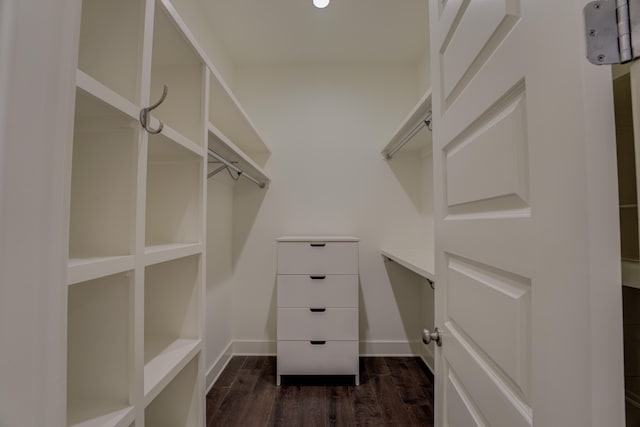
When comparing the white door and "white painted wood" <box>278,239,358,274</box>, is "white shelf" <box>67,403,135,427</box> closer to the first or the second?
the white door

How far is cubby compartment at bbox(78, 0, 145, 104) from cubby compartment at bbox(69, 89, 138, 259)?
105 millimetres

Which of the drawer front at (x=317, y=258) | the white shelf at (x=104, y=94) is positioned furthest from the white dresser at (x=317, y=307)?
the white shelf at (x=104, y=94)

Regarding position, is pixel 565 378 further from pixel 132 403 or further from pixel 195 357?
pixel 195 357

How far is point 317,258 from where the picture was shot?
187 centimetres

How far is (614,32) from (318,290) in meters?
1.73

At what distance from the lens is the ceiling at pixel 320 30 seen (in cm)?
181

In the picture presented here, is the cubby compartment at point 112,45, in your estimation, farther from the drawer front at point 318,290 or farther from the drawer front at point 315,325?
the drawer front at point 315,325

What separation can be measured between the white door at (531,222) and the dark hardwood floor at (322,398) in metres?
1.07

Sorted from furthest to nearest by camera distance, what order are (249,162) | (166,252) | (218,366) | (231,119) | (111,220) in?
(218,366)
(249,162)
(231,119)
(166,252)
(111,220)

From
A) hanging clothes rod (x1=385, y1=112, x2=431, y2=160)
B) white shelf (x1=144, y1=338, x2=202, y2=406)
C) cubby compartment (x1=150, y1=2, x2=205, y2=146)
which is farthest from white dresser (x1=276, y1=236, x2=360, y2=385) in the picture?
cubby compartment (x1=150, y1=2, x2=205, y2=146)

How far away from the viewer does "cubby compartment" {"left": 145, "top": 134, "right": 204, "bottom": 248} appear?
3.45 ft

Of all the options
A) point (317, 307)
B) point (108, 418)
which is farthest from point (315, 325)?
point (108, 418)

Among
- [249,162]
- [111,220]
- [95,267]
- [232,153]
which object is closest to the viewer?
[95,267]

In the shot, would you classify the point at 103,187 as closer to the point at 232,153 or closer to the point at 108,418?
the point at 108,418
